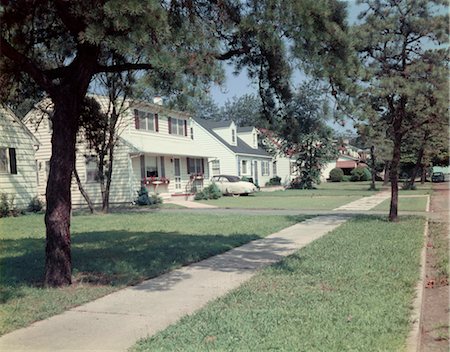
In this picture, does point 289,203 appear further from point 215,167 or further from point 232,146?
point 232,146

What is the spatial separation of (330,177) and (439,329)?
55.9 m

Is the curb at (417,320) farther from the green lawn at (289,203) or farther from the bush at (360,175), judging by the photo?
the bush at (360,175)

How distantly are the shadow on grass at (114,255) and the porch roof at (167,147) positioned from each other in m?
13.1

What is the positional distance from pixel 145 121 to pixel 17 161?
8.21 metres

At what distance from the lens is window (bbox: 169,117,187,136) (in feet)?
97.8

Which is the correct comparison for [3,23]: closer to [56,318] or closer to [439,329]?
[56,318]

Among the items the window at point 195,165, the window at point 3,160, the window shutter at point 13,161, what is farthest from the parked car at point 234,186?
the window at point 3,160

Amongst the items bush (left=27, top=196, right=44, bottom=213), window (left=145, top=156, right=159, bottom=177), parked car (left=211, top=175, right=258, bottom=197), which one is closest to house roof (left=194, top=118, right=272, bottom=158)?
parked car (left=211, top=175, right=258, bottom=197)

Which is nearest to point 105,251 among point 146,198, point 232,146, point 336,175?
point 146,198

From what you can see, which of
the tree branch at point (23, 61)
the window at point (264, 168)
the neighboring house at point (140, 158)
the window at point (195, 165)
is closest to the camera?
the tree branch at point (23, 61)

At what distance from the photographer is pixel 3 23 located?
7.06 m

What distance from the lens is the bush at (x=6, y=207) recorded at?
759 inches

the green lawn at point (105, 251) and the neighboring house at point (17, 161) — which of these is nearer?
the green lawn at point (105, 251)

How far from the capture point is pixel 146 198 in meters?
24.6
